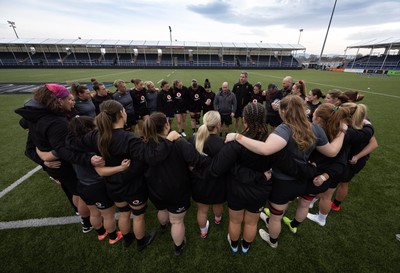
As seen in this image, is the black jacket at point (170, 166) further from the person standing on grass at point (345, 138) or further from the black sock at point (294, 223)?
the black sock at point (294, 223)

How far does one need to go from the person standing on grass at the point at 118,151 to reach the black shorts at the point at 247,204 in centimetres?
118

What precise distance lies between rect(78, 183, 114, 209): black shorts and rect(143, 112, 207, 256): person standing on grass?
0.64 meters

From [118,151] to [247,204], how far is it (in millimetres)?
1680

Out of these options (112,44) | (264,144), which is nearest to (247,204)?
(264,144)

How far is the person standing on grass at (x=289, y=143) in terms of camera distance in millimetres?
1725

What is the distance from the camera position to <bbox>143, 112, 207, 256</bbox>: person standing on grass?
1.89 meters

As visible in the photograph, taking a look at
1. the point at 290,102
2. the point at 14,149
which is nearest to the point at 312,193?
the point at 290,102

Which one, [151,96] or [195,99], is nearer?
[151,96]

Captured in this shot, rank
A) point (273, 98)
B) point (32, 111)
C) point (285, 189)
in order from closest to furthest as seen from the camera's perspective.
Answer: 1. point (32, 111)
2. point (285, 189)
3. point (273, 98)

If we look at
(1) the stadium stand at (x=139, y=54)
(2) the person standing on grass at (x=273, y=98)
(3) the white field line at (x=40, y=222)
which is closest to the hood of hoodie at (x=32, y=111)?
(3) the white field line at (x=40, y=222)

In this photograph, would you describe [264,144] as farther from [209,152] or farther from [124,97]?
[124,97]

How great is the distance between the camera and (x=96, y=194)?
7.64ft

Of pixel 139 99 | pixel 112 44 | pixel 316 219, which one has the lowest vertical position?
pixel 316 219

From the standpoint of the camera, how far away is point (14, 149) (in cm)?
592
